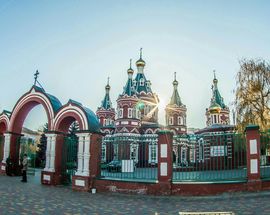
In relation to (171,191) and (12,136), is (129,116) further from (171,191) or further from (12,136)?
(171,191)

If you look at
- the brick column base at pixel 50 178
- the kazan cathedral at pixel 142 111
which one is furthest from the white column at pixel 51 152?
the kazan cathedral at pixel 142 111

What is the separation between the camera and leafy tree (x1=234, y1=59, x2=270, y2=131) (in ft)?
73.8

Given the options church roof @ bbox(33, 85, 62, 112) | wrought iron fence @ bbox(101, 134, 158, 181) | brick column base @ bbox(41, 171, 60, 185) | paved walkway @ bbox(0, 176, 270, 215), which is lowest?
paved walkway @ bbox(0, 176, 270, 215)

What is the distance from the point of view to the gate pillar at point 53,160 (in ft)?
48.2

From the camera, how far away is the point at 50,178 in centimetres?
1462

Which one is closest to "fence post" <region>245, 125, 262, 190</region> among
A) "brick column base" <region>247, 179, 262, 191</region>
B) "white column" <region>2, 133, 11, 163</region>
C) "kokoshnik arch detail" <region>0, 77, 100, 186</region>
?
"brick column base" <region>247, 179, 262, 191</region>

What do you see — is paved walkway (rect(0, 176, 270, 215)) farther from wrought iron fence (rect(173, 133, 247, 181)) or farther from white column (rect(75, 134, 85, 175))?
white column (rect(75, 134, 85, 175))

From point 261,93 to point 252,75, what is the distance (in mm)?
1709

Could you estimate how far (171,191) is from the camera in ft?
38.2

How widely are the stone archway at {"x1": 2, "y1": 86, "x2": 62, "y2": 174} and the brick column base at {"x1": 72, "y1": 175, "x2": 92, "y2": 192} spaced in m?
4.75

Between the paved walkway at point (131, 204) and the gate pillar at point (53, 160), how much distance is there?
10.6 ft

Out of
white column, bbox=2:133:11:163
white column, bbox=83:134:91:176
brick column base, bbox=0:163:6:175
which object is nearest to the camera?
white column, bbox=83:134:91:176

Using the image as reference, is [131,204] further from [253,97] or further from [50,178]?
[253,97]

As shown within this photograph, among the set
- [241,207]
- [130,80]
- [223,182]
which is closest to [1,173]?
[223,182]
